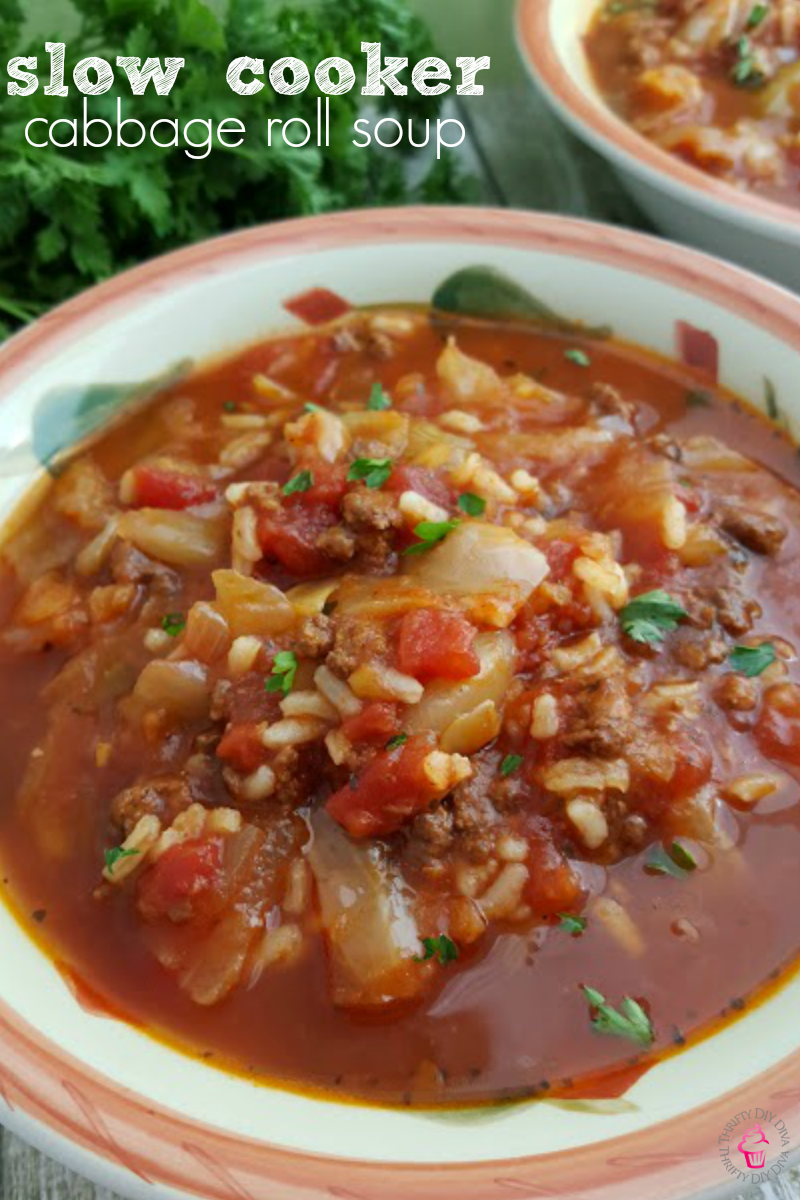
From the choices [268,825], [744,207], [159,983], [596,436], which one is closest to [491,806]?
[268,825]

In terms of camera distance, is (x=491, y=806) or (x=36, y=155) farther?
(x=36, y=155)

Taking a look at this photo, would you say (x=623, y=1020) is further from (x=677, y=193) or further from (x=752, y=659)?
(x=677, y=193)

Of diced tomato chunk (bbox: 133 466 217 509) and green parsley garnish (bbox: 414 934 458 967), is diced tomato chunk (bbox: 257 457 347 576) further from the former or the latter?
green parsley garnish (bbox: 414 934 458 967)

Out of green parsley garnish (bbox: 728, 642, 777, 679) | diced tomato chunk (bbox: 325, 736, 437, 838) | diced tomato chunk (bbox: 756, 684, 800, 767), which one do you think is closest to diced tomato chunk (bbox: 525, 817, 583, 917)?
diced tomato chunk (bbox: 325, 736, 437, 838)

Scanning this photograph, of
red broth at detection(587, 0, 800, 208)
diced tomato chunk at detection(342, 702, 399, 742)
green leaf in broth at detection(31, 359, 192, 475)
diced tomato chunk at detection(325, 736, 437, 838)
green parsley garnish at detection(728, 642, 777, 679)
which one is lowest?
green parsley garnish at detection(728, 642, 777, 679)

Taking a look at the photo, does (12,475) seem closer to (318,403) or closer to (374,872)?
(318,403)

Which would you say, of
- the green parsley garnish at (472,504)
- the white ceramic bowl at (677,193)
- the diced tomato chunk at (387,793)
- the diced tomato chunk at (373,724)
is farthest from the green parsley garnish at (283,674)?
→ the white ceramic bowl at (677,193)
